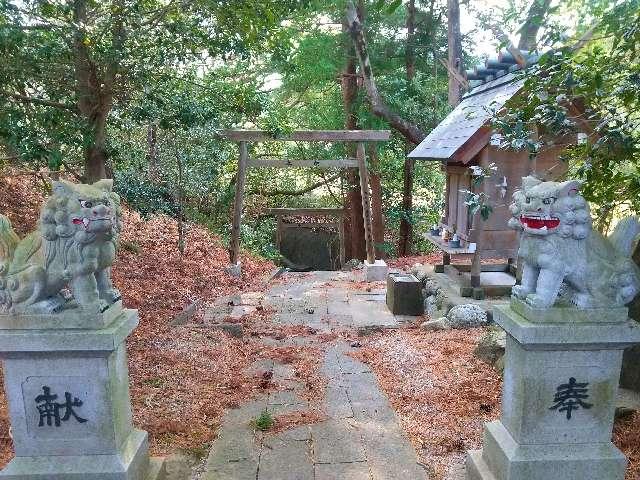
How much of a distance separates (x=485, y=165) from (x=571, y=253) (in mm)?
4077

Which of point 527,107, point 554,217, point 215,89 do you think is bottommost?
point 554,217

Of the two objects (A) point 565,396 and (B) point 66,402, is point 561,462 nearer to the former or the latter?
(A) point 565,396

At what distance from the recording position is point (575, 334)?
8.81 feet

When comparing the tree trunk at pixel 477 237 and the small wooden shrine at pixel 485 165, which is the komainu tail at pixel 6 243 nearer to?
the small wooden shrine at pixel 485 165

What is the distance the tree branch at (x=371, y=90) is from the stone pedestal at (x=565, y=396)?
942cm

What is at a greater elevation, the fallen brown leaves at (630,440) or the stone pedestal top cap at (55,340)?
the stone pedestal top cap at (55,340)

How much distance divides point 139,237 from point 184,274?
188 centimetres

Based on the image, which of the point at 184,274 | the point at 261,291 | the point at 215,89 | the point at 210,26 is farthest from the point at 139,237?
the point at 210,26

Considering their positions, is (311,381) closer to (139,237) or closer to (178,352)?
(178,352)

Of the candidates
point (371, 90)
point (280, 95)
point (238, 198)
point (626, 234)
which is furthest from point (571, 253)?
point (280, 95)

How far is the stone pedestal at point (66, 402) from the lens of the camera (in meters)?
2.69

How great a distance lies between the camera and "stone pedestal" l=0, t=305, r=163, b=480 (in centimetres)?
269

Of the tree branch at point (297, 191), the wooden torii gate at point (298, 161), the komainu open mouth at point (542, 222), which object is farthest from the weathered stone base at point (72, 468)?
the tree branch at point (297, 191)

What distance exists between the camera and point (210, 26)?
20.6 feet
